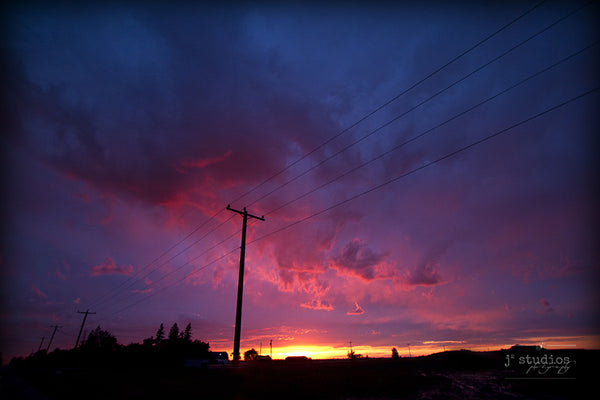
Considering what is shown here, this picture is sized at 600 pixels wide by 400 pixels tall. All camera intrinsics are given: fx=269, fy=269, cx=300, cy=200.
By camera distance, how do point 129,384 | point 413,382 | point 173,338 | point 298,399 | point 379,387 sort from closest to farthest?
point 298,399, point 379,387, point 413,382, point 129,384, point 173,338

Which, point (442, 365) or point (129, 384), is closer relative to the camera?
point (129, 384)

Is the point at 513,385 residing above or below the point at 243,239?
below

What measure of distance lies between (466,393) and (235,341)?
1438 centimetres

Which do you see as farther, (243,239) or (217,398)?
(243,239)

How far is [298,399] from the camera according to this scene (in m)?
12.4

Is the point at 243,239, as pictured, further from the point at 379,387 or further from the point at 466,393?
the point at 466,393

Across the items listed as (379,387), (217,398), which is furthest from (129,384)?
(379,387)

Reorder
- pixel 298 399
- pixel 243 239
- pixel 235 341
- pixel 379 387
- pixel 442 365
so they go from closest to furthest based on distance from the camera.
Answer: pixel 298 399, pixel 379 387, pixel 235 341, pixel 243 239, pixel 442 365

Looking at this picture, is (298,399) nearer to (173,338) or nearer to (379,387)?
(379,387)

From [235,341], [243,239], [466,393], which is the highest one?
[243,239]

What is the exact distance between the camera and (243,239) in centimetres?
2348

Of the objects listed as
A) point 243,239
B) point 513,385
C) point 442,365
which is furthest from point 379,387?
point 442,365

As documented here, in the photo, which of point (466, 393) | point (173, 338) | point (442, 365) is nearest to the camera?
point (466, 393)

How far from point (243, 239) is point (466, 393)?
17.7 m
